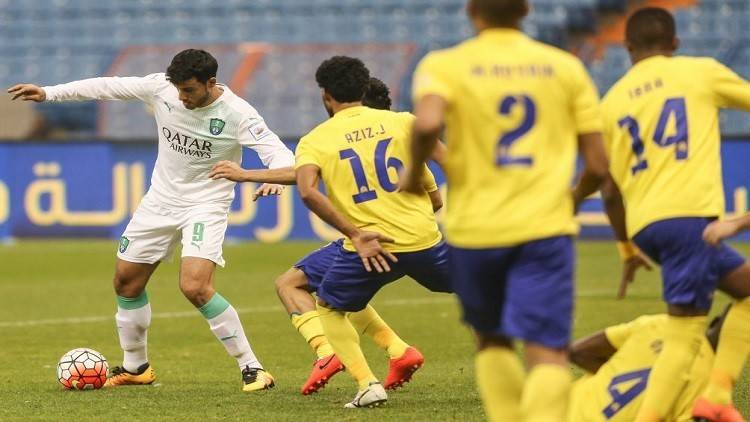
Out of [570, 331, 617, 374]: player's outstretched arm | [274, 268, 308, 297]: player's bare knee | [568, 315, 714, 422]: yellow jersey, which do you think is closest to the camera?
[568, 315, 714, 422]: yellow jersey

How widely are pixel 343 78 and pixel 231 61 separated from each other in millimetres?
16020

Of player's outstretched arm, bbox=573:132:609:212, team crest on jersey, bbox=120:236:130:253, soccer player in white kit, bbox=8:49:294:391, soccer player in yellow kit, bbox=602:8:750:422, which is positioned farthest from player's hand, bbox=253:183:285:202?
player's outstretched arm, bbox=573:132:609:212

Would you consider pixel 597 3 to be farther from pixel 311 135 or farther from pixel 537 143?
pixel 537 143

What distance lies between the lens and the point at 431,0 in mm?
24719

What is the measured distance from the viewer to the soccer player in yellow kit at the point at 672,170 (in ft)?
18.3

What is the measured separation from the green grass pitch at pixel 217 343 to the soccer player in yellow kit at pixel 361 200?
19.9 inches

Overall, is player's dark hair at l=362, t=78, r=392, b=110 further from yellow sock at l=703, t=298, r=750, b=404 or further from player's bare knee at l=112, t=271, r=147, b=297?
yellow sock at l=703, t=298, r=750, b=404

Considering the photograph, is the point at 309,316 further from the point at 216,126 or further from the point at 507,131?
the point at 507,131

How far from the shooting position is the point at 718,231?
545 centimetres

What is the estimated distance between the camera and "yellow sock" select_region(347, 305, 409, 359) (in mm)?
7641

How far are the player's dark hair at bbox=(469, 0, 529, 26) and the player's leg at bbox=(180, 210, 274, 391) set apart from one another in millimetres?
3631

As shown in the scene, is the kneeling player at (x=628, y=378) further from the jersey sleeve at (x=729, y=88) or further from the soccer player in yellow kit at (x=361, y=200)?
the soccer player in yellow kit at (x=361, y=200)

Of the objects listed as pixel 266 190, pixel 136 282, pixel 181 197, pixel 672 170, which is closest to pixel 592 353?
pixel 672 170

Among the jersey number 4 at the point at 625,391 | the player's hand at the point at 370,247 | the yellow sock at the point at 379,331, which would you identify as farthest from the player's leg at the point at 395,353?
the jersey number 4 at the point at 625,391
